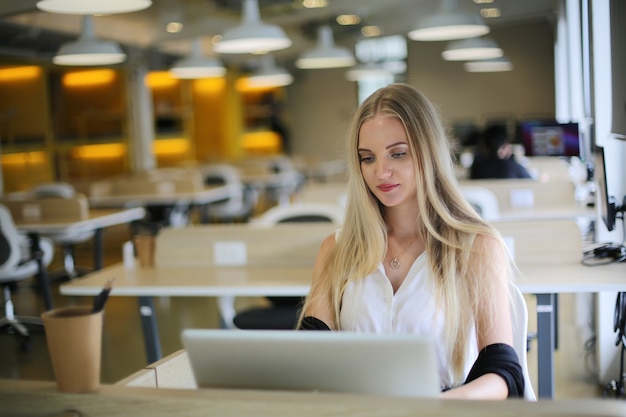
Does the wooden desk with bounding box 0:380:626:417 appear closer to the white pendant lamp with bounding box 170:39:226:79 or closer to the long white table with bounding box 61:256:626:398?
the long white table with bounding box 61:256:626:398

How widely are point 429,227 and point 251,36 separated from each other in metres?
3.80

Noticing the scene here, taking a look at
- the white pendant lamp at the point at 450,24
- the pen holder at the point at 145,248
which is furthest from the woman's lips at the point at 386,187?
the white pendant lamp at the point at 450,24

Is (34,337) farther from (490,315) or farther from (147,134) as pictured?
(147,134)

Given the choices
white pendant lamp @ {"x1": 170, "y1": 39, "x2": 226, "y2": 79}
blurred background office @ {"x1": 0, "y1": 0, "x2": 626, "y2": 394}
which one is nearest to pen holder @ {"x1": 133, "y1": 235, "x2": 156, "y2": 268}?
blurred background office @ {"x1": 0, "y1": 0, "x2": 626, "y2": 394}

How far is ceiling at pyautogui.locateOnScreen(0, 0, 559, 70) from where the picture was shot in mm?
9211

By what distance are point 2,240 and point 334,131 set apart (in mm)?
12920

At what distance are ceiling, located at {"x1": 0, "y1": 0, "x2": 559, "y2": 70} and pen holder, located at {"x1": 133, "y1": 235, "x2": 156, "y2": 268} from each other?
4.00 m

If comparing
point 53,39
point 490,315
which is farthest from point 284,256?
point 53,39

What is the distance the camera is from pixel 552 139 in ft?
17.7

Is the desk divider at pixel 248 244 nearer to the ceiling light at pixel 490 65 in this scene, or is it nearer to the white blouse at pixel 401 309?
the white blouse at pixel 401 309

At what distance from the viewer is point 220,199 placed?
9711mm

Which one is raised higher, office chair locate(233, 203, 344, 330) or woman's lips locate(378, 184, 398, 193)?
woman's lips locate(378, 184, 398, 193)

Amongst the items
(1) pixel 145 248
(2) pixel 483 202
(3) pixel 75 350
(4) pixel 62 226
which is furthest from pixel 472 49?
(3) pixel 75 350

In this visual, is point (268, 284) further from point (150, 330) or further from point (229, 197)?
point (229, 197)
